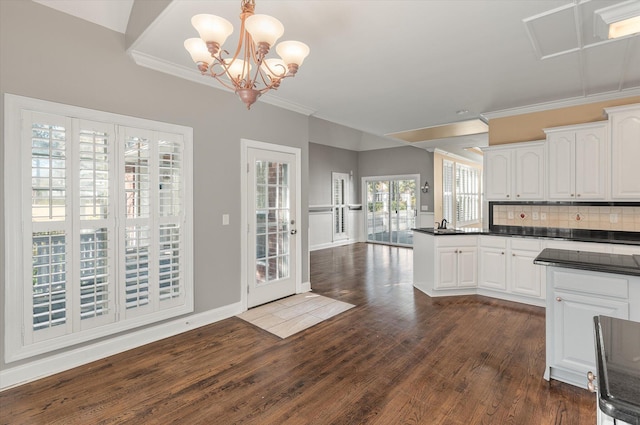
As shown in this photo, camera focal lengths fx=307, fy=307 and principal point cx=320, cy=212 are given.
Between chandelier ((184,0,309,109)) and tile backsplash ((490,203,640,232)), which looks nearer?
chandelier ((184,0,309,109))

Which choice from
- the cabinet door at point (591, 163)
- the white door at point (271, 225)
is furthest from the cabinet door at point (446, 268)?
the white door at point (271, 225)

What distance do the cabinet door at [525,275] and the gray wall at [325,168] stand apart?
5245 millimetres

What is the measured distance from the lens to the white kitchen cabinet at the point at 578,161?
3711 mm

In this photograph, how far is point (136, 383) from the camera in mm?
2387

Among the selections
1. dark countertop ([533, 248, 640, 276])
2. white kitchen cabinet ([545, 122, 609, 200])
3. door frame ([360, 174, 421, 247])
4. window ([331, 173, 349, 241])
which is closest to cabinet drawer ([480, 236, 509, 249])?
white kitchen cabinet ([545, 122, 609, 200])

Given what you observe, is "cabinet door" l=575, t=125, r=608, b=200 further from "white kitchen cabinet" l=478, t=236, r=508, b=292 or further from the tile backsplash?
"white kitchen cabinet" l=478, t=236, r=508, b=292

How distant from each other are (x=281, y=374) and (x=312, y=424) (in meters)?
0.63

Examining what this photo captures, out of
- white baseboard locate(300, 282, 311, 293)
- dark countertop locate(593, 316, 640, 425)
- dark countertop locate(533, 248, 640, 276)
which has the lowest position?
white baseboard locate(300, 282, 311, 293)

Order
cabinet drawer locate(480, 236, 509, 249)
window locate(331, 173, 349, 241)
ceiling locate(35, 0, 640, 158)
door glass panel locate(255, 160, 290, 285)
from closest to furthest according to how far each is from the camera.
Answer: ceiling locate(35, 0, 640, 158)
door glass panel locate(255, 160, 290, 285)
cabinet drawer locate(480, 236, 509, 249)
window locate(331, 173, 349, 241)

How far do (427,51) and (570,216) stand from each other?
3.17 meters

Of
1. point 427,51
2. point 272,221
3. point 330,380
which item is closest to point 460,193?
point 272,221

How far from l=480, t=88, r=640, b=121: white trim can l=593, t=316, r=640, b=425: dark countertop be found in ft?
13.6

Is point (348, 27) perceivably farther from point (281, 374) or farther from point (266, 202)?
point (281, 374)

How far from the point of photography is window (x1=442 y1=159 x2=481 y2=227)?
8984mm
